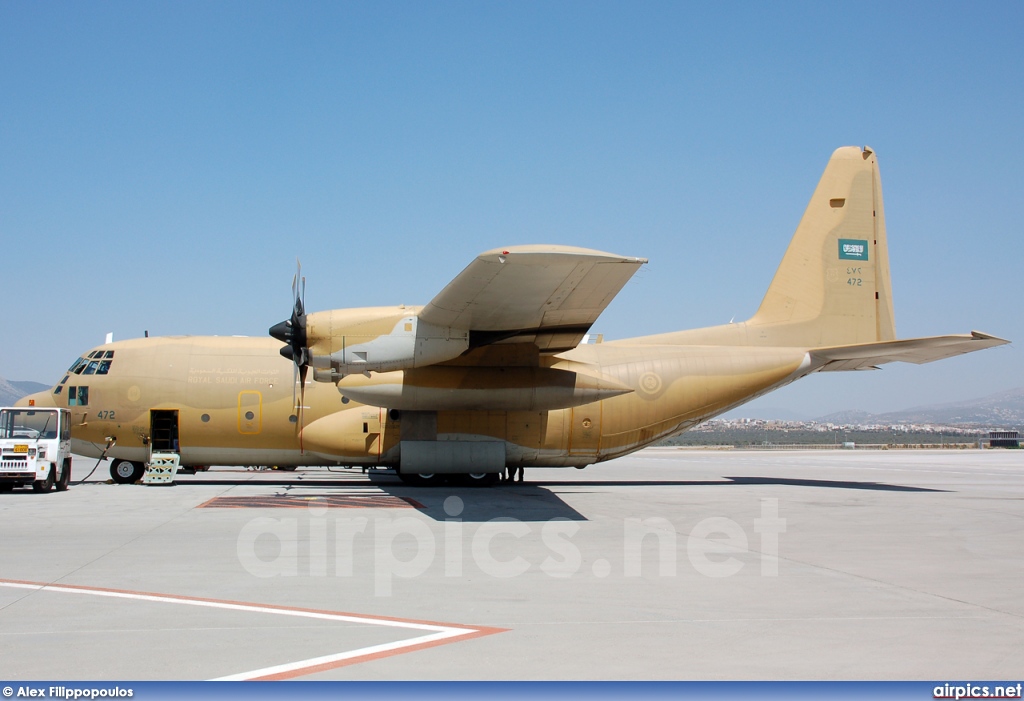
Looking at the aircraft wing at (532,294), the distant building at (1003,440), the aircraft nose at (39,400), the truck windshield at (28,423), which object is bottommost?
the distant building at (1003,440)

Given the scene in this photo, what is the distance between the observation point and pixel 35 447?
1827 cm

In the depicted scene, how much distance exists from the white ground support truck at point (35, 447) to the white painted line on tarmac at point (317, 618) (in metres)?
11.3

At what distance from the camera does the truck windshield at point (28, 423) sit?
18.9 meters

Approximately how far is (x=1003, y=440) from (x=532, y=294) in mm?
70106

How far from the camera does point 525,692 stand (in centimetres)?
464

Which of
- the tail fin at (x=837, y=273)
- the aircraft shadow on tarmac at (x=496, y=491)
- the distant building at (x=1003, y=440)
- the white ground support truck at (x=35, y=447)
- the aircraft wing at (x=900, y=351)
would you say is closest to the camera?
the aircraft shadow on tarmac at (x=496, y=491)

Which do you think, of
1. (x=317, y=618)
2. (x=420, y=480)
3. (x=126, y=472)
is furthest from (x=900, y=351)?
(x=126, y=472)

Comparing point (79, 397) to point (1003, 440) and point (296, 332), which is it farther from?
point (1003, 440)

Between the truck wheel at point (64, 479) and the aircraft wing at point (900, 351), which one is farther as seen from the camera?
the truck wheel at point (64, 479)

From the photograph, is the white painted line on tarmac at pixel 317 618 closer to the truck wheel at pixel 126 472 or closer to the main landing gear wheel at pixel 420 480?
the main landing gear wheel at pixel 420 480

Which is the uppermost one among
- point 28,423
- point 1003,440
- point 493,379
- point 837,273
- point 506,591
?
point 837,273

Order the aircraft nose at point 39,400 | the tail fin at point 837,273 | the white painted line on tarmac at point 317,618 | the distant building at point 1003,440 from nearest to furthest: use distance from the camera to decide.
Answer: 1. the white painted line on tarmac at point 317,618
2. the aircraft nose at point 39,400
3. the tail fin at point 837,273
4. the distant building at point 1003,440

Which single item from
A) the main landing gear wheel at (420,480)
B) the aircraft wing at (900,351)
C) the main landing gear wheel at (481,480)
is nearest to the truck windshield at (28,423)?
the main landing gear wheel at (420,480)

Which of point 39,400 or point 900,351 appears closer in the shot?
point 900,351
